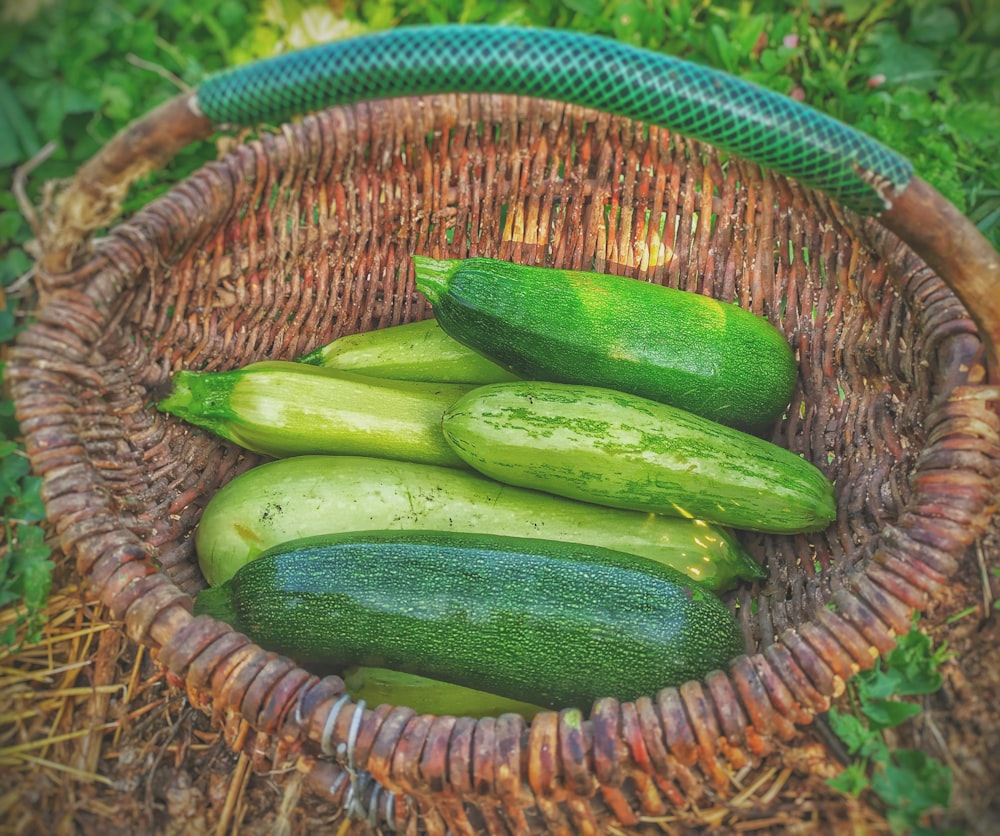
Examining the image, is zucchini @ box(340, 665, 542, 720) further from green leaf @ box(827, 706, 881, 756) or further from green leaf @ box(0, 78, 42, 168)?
green leaf @ box(0, 78, 42, 168)

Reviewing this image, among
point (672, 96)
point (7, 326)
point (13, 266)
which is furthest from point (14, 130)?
point (672, 96)

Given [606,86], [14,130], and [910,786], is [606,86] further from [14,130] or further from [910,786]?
[14,130]

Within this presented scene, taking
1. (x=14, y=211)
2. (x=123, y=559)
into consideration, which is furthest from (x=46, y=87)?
(x=123, y=559)

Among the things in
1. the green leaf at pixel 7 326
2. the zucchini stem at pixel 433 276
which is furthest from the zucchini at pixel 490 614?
the green leaf at pixel 7 326

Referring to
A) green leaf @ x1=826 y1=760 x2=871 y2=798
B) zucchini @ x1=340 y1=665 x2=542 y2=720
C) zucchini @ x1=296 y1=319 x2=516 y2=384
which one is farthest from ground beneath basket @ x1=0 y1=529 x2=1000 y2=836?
zucchini @ x1=296 y1=319 x2=516 y2=384

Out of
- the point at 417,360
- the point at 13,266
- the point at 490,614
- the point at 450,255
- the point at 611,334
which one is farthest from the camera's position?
the point at 13,266

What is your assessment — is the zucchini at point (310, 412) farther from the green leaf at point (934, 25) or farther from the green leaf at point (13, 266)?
the green leaf at point (934, 25)
